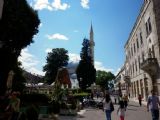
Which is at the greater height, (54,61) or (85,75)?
(54,61)

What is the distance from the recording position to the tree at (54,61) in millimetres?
79188

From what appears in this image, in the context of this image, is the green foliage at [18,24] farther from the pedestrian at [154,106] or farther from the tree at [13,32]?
the pedestrian at [154,106]

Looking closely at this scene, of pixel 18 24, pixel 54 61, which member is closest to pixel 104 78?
pixel 54 61

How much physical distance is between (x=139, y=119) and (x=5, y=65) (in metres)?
17.1

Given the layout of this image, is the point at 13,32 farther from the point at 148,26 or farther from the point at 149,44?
the point at 148,26

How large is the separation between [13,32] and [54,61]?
51.9 meters

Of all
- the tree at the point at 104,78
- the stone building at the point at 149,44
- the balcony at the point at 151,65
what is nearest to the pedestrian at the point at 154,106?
the stone building at the point at 149,44

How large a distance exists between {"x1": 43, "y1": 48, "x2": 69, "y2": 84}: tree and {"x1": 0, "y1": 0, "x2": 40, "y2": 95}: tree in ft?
153

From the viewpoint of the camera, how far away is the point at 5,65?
28.8 metres

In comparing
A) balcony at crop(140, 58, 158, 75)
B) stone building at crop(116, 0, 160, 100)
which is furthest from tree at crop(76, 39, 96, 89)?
balcony at crop(140, 58, 158, 75)

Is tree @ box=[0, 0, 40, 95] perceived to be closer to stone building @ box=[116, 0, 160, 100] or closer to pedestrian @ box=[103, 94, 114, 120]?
pedestrian @ box=[103, 94, 114, 120]

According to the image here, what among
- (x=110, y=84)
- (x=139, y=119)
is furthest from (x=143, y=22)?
(x=110, y=84)

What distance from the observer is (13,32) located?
29625mm

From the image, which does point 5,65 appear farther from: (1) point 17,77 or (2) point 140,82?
(2) point 140,82
